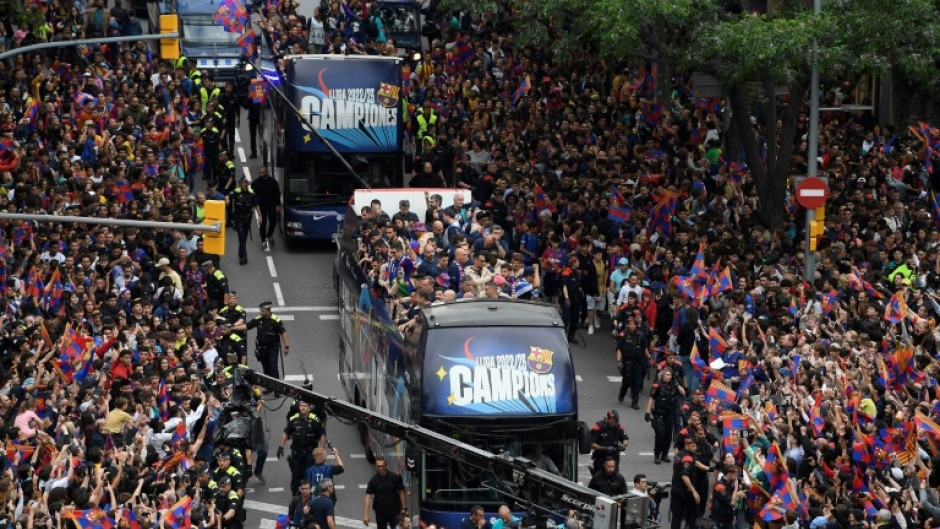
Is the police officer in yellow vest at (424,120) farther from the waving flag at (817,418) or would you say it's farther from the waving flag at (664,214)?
the waving flag at (817,418)

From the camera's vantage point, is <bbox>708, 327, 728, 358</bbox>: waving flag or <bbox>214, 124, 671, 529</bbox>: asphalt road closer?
<bbox>214, 124, 671, 529</bbox>: asphalt road

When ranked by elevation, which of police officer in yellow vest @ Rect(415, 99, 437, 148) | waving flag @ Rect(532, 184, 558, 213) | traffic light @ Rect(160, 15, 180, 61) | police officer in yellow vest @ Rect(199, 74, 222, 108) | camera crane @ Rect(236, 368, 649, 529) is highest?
traffic light @ Rect(160, 15, 180, 61)

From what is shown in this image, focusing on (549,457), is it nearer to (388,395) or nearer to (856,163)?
(388,395)

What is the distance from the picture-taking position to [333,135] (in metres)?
38.4

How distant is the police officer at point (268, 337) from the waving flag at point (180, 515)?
7.69 meters

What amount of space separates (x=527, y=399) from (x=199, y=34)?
26.9 meters

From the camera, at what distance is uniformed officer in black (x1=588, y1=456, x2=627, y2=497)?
2480cm

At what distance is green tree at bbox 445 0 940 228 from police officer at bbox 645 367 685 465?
642 centimetres

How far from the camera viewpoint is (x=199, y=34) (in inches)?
1921

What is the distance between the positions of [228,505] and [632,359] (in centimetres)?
799

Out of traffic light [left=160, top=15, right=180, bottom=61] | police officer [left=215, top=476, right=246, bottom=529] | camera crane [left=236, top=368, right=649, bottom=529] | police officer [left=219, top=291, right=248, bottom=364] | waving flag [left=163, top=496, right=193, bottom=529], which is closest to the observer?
camera crane [left=236, top=368, right=649, bottom=529]

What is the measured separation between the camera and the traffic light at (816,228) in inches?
1248

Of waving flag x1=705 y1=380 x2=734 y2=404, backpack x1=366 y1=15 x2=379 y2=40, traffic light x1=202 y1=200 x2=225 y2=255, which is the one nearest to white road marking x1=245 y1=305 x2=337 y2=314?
waving flag x1=705 y1=380 x2=734 y2=404

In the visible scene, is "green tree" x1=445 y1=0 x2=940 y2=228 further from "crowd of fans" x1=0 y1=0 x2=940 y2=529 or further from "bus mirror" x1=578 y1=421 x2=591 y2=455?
"bus mirror" x1=578 y1=421 x2=591 y2=455
